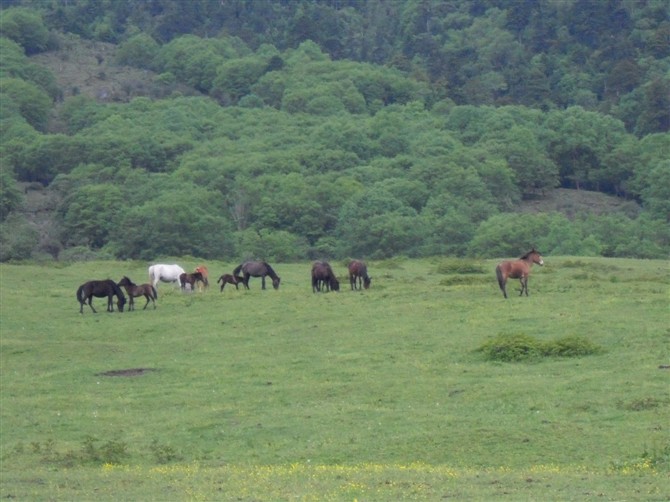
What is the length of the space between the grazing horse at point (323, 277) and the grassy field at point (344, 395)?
0.70 meters

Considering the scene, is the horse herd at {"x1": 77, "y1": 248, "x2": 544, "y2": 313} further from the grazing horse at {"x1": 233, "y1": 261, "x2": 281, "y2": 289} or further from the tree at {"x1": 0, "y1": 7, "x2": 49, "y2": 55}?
the tree at {"x1": 0, "y1": 7, "x2": 49, "y2": 55}

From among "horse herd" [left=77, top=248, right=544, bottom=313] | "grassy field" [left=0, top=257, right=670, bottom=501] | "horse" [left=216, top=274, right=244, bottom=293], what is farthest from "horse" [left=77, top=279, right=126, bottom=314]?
"horse" [left=216, top=274, right=244, bottom=293]

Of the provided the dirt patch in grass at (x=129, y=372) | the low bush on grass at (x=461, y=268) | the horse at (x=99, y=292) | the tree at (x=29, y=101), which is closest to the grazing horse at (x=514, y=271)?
the low bush on grass at (x=461, y=268)

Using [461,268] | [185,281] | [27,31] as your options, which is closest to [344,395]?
[185,281]

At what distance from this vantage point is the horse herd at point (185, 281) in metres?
37.8

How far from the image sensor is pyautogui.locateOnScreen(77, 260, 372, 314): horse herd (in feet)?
124

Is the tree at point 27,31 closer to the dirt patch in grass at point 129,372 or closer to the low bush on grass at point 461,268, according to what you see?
the low bush on grass at point 461,268

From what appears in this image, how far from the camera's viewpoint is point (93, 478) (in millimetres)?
19375

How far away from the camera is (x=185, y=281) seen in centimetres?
4150

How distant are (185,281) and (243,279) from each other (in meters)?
1.87

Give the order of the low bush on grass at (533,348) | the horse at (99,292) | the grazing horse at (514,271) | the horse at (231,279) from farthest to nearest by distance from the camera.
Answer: the horse at (231,279)
the horse at (99,292)
the grazing horse at (514,271)
the low bush on grass at (533,348)

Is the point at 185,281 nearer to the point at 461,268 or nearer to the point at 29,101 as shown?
the point at 461,268

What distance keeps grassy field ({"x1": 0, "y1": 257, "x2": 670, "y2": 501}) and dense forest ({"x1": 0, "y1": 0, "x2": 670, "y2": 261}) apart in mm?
34600

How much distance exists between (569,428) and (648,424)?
4.20ft
